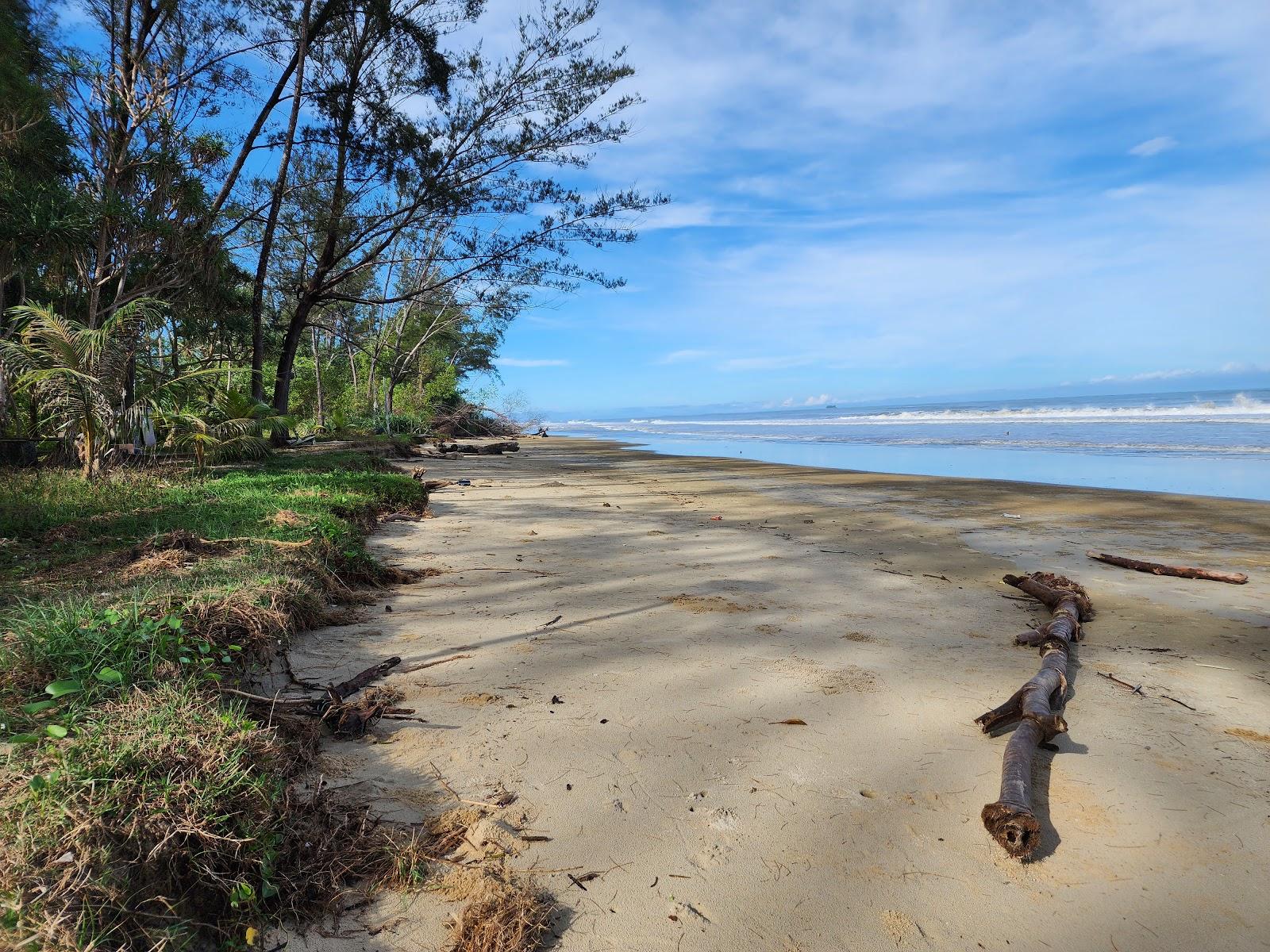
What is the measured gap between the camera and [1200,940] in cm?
170

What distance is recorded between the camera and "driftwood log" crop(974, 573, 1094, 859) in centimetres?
198

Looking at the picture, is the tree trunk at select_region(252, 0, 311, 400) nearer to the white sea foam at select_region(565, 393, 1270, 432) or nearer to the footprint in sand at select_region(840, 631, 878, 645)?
the footprint in sand at select_region(840, 631, 878, 645)

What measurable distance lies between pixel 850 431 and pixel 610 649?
3345cm

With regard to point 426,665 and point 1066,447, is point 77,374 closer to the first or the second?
point 426,665

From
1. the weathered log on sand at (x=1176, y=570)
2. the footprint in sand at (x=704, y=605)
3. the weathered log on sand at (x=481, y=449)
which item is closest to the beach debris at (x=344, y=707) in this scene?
the footprint in sand at (x=704, y=605)

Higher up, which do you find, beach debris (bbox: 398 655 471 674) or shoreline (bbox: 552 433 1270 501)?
shoreline (bbox: 552 433 1270 501)

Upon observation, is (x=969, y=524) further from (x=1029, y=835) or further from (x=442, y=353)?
(x=442, y=353)

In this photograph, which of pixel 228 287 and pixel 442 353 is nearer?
pixel 228 287

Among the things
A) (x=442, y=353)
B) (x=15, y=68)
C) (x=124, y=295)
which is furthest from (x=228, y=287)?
(x=442, y=353)

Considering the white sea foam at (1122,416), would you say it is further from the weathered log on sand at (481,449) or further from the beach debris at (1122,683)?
the beach debris at (1122,683)

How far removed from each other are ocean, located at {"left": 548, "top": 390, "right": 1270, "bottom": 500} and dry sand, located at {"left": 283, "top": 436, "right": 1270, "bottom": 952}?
926 centimetres

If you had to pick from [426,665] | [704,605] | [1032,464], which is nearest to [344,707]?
[426,665]

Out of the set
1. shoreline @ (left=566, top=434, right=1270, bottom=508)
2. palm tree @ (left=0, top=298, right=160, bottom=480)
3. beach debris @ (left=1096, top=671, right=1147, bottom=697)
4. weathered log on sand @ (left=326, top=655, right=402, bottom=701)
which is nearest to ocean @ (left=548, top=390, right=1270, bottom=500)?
shoreline @ (left=566, top=434, right=1270, bottom=508)

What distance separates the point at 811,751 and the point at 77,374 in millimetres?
8103
